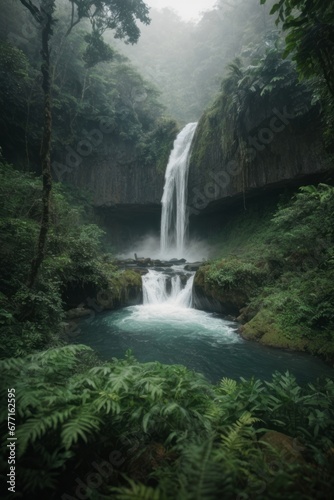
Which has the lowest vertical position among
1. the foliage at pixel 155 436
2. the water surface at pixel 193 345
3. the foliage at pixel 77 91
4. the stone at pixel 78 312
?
the water surface at pixel 193 345

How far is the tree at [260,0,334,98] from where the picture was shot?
296 cm

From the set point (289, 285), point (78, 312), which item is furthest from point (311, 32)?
point (78, 312)

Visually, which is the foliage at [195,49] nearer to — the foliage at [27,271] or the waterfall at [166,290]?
the waterfall at [166,290]

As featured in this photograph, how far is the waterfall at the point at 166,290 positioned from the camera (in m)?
12.5

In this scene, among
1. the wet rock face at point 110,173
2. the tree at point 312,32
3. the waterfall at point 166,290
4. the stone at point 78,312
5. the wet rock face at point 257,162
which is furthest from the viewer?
the wet rock face at point 110,173

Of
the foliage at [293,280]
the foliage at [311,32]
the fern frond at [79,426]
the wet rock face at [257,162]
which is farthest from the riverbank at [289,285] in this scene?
the fern frond at [79,426]

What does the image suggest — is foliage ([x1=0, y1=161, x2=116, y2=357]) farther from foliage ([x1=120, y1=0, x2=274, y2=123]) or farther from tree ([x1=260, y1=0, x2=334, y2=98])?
foliage ([x1=120, y1=0, x2=274, y2=123])

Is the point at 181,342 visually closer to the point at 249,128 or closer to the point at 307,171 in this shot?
the point at 307,171

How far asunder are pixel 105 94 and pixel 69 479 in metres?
24.4

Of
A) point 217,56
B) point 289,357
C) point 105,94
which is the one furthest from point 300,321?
point 217,56

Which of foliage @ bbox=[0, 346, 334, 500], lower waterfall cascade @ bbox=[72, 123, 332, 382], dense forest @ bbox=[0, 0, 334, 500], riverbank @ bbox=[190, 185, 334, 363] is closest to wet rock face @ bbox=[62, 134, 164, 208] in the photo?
dense forest @ bbox=[0, 0, 334, 500]

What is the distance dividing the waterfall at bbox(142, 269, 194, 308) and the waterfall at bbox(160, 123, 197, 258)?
22.8ft

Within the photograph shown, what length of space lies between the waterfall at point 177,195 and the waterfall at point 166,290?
273 inches

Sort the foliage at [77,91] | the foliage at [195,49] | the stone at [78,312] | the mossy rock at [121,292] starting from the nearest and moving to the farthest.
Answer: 1. the stone at [78,312]
2. the mossy rock at [121,292]
3. the foliage at [77,91]
4. the foliage at [195,49]
